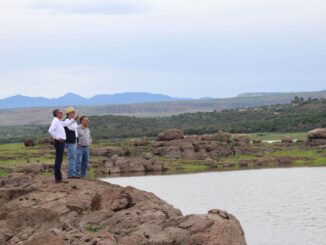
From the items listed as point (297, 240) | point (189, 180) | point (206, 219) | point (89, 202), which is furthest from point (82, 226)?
point (189, 180)

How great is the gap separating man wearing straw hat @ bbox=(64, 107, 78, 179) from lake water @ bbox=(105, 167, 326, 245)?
11.3 m

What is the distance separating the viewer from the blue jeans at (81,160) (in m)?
31.7

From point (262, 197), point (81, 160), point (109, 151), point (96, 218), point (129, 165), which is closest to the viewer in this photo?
point (96, 218)

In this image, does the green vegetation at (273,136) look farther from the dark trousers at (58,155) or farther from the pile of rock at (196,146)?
the dark trousers at (58,155)

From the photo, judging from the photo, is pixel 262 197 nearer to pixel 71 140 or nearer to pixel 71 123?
pixel 71 140

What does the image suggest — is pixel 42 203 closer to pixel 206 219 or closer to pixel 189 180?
pixel 206 219

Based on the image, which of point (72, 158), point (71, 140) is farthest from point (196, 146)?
point (71, 140)

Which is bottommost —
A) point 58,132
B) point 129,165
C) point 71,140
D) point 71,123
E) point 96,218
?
point 129,165

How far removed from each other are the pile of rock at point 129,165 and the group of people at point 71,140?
59890 millimetres

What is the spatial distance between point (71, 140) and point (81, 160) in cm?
156

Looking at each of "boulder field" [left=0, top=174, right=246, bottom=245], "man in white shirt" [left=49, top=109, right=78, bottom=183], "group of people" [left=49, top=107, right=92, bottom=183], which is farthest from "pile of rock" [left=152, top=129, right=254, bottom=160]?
"man in white shirt" [left=49, top=109, right=78, bottom=183]

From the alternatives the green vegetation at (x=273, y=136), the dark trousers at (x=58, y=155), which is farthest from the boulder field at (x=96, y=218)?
the green vegetation at (x=273, y=136)

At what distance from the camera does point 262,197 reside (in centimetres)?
6194

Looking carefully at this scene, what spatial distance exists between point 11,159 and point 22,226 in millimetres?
68266
